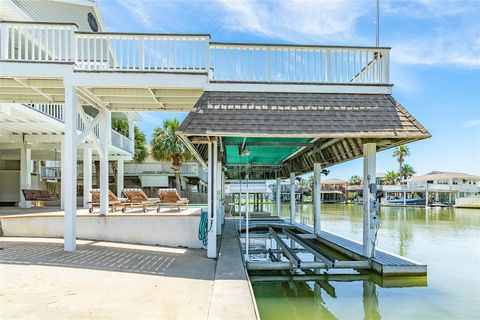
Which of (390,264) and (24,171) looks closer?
(390,264)

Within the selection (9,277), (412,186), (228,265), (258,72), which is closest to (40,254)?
(9,277)

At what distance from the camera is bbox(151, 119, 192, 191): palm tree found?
2650 cm

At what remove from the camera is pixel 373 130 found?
Result: 7.33 m

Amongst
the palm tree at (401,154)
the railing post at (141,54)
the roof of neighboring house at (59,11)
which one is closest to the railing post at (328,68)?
the railing post at (141,54)

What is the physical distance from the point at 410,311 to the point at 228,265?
3229 mm

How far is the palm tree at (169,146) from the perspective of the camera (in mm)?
26500

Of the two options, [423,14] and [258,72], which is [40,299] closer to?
[258,72]

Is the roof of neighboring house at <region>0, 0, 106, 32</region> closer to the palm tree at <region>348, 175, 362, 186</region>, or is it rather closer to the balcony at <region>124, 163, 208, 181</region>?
the balcony at <region>124, 163, 208, 181</region>

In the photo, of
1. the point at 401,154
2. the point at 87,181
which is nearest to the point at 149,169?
→ the point at 87,181

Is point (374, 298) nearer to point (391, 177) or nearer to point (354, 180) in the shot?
point (391, 177)

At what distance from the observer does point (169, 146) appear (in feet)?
86.8

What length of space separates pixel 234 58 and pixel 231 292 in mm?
5306

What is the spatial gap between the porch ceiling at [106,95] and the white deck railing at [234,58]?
2.09 ft

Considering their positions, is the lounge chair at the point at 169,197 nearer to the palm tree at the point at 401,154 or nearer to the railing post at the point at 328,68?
the railing post at the point at 328,68
